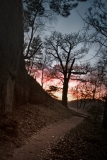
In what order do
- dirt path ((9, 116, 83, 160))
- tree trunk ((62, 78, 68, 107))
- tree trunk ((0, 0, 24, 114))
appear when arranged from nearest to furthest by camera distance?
dirt path ((9, 116, 83, 160)) → tree trunk ((0, 0, 24, 114)) → tree trunk ((62, 78, 68, 107))

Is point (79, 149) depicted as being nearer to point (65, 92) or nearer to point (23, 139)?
point (23, 139)

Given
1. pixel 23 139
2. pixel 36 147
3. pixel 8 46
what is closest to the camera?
pixel 36 147

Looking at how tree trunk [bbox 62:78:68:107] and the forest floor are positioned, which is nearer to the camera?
the forest floor

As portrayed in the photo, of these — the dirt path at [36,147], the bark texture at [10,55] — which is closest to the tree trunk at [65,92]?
the bark texture at [10,55]

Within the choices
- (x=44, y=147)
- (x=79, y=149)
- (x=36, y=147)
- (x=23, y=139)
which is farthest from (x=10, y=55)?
(x=79, y=149)

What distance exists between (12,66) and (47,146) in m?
5.33

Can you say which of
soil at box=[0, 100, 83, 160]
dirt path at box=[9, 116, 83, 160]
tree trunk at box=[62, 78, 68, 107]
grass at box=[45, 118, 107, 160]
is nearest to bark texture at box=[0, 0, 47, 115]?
soil at box=[0, 100, 83, 160]

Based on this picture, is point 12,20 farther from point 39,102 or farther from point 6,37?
point 39,102

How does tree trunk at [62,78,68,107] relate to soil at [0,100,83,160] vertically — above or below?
above

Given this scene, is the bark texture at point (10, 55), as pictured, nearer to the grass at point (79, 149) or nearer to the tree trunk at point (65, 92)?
the grass at point (79, 149)

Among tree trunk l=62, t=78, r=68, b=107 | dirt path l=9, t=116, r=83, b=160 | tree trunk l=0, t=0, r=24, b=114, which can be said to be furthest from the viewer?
tree trunk l=62, t=78, r=68, b=107

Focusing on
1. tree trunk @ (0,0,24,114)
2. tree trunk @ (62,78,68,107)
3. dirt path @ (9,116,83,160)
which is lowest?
dirt path @ (9,116,83,160)

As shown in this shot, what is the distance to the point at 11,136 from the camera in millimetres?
6836

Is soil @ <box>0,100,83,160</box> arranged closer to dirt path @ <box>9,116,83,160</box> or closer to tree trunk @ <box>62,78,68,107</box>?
dirt path @ <box>9,116,83,160</box>
